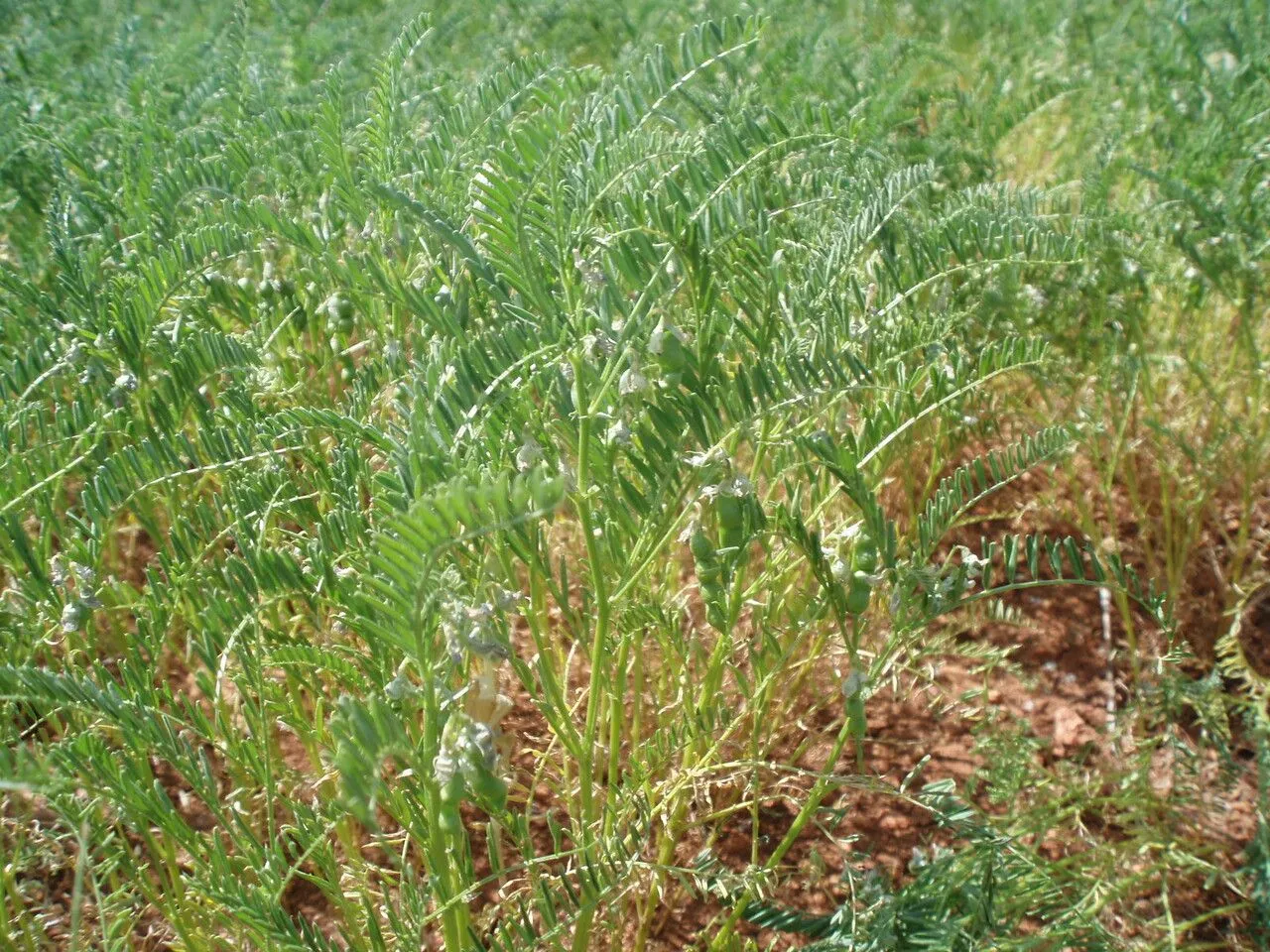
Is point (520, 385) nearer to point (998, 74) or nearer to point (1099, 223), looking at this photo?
point (1099, 223)

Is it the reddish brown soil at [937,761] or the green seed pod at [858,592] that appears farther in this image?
the reddish brown soil at [937,761]

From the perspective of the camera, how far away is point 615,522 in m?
1.19

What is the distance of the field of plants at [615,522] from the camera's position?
41.7 inches

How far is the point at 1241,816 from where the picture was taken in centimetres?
160

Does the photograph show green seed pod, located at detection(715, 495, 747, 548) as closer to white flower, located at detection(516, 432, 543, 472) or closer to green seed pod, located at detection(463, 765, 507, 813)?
white flower, located at detection(516, 432, 543, 472)

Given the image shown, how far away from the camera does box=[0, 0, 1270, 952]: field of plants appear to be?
1.06 metres

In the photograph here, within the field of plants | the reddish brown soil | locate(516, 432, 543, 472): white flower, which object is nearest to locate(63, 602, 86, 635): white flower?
the field of plants

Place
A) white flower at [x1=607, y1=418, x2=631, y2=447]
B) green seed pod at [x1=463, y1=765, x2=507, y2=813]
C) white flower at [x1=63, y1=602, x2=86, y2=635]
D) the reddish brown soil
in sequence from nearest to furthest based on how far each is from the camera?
green seed pod at [x1=463, y1=765, x2=507, y2=813] < white flower at [x1=607, y1=418, x2=631, y2=447] < white flower at [x1=63, y1=602, x2=86, y2=635] < the reddish brown soil

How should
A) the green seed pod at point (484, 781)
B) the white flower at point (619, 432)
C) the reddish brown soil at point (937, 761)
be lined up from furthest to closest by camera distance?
the reddish brown soil at point (937, 761)
the white flower at point (619, 432)
the green seed pod at point (484, 781)

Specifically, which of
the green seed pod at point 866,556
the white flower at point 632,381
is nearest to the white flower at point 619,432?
the white flower at point 632,381

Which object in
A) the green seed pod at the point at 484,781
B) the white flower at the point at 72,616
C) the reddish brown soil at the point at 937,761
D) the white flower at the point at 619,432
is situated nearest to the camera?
the green seed pod at the point at 484,781

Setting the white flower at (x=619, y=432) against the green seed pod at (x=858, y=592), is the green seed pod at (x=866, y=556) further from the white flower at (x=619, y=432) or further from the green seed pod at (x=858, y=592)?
the white flower at (x=619, y=432)

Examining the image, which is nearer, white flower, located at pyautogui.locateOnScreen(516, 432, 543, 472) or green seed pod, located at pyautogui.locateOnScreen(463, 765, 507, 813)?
green seed pod, located at pyautogui.locateOnScreen(463, 765, 507, 813)

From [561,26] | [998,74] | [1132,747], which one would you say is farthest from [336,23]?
[1132,747]
